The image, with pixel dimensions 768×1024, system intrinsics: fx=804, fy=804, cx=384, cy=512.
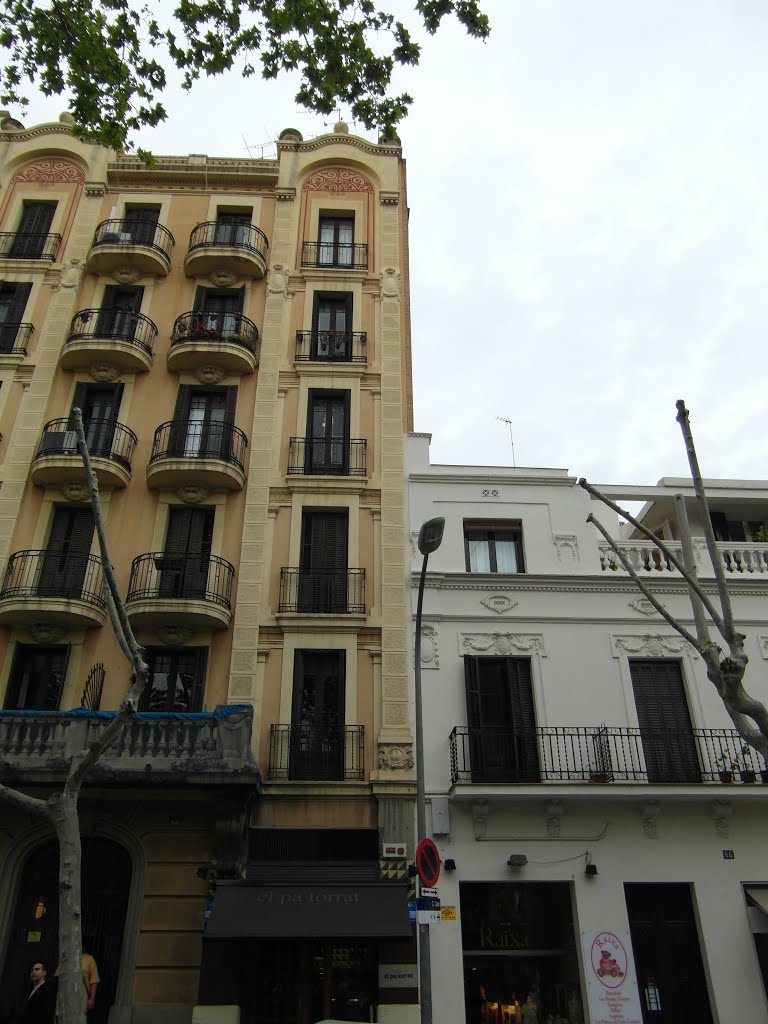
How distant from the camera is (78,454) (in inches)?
741

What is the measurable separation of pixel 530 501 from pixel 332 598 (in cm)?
544

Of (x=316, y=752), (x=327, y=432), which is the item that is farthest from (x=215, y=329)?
(x=316, y=752)

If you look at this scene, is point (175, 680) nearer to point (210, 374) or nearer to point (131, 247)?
point (210, 374)

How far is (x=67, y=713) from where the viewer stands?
15086mm

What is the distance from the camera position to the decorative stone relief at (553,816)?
51.8ft

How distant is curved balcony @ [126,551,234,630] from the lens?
55.7ft

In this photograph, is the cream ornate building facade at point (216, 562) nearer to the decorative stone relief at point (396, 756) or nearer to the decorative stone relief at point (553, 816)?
the decorative stone relief at point (396, 756)

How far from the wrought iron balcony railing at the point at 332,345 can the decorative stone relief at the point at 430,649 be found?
7.78 meters

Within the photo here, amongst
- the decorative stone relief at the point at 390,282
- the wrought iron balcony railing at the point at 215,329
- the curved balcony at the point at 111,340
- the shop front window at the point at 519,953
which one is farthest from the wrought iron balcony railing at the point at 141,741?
the decorative stone relief at the point at 390,282

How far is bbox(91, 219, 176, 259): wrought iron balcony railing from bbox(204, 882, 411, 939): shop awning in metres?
16.8

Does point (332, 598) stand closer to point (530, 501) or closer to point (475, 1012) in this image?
point (530, 501)

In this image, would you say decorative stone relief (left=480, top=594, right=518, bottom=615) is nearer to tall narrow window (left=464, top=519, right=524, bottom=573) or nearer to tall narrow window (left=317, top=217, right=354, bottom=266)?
tall narrow window (left=464, top=519, right=524, bottom=573)

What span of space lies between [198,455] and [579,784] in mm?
11258

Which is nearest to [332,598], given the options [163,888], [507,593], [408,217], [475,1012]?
[507,593]
